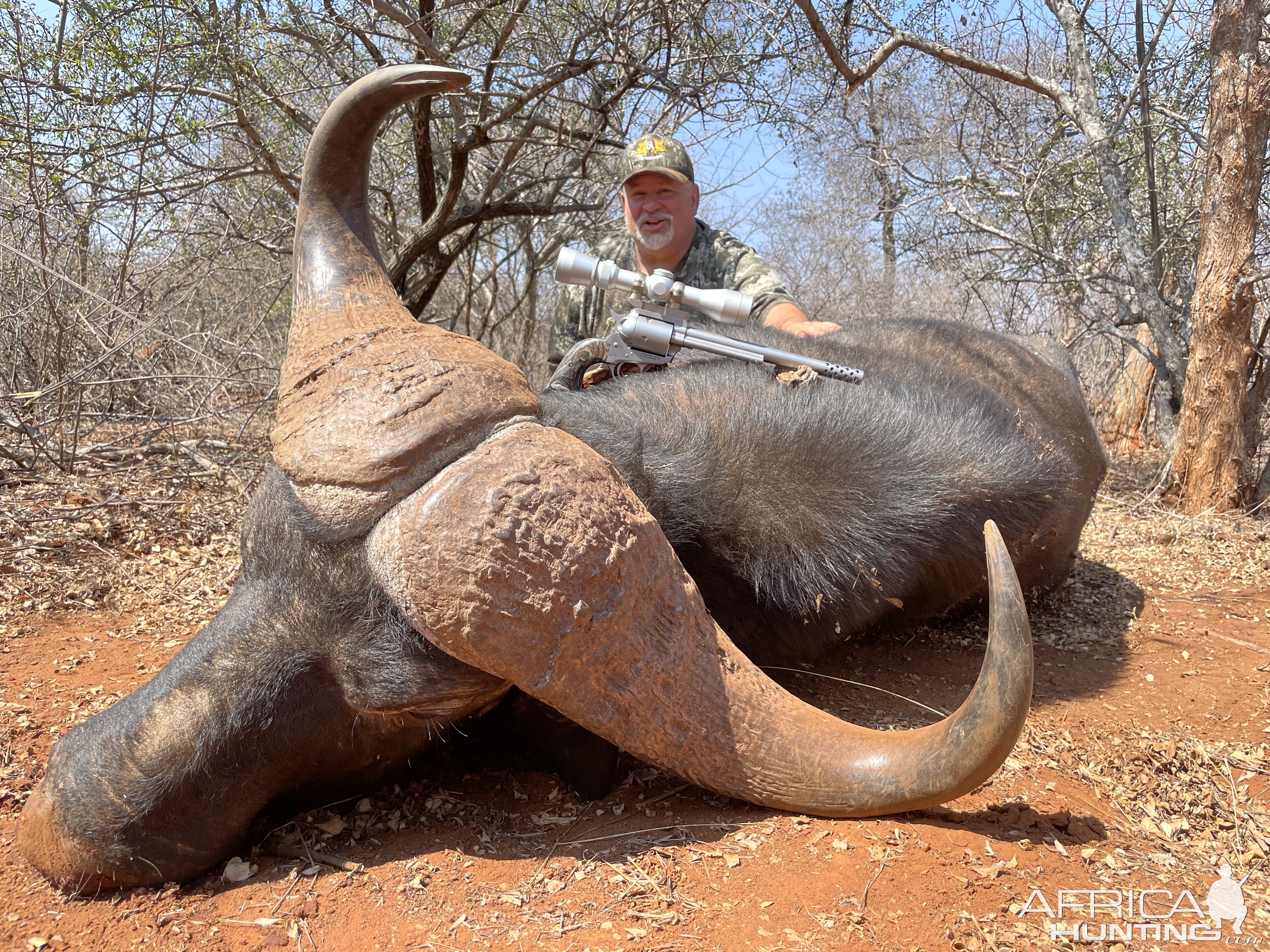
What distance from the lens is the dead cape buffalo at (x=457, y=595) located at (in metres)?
1.67

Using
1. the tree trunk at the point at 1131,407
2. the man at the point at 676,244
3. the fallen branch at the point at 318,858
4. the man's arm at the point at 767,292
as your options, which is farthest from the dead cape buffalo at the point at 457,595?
the tree trunk at the point at 1131,407

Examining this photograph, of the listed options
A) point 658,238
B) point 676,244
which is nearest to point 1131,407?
point 676,244

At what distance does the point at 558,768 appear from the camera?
7.78ft

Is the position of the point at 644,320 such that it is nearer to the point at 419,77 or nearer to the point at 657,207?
the point at 419,77

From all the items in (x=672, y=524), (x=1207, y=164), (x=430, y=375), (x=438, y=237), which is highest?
(x=1207, y=164)

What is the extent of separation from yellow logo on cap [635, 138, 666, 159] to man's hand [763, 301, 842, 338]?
108 centimetres

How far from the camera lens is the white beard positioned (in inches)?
200

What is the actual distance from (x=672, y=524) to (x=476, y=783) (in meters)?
0.95

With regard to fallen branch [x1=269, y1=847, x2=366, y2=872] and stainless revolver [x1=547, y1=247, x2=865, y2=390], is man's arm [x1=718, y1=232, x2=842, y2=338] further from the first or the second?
fallen branch [x1=269, y1=847, x2=366, y2=872]

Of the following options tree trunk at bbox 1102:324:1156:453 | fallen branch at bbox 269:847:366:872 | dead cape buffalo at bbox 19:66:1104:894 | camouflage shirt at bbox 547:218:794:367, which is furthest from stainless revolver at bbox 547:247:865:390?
tree trunk at bbox 1102:324:1156:453

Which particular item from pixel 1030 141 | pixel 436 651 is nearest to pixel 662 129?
pixel 1030 141

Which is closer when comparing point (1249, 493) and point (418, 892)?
point (418, 892)

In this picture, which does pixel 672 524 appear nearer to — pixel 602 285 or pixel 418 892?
pixel 418 892

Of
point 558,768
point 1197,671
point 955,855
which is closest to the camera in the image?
point 955,855
